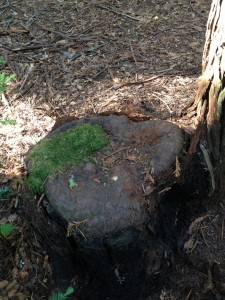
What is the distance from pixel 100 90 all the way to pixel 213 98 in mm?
1473

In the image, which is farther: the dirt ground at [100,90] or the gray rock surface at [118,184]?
the dirt ground at [100,90]

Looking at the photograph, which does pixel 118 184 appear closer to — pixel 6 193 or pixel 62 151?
pixel 62 151

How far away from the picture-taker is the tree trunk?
209 cm

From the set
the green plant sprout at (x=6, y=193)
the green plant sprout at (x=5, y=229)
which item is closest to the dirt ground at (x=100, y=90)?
the green plant sprout at (x=6, y=193)

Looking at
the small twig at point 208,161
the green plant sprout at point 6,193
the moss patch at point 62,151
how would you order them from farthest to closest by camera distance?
the green plant sprout at point 6,193 < the small twig at point 208,161 < the moss patch at point 62,151

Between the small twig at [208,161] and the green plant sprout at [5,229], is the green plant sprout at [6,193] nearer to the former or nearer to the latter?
the green plant sprout at [5,229]

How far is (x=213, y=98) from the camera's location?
2.23 m

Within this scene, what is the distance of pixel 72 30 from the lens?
4.34m

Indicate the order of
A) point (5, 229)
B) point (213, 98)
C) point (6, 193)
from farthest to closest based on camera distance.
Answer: point (6, 193) → point (5, 229) → point (213, 98)

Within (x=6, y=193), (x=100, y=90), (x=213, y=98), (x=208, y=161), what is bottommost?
(x=6, y=193)

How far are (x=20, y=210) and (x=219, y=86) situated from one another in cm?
171

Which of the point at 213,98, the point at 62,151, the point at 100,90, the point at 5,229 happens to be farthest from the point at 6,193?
the point at 213,98

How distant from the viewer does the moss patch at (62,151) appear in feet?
7.22

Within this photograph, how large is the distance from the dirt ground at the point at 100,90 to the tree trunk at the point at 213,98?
0.51 feet
